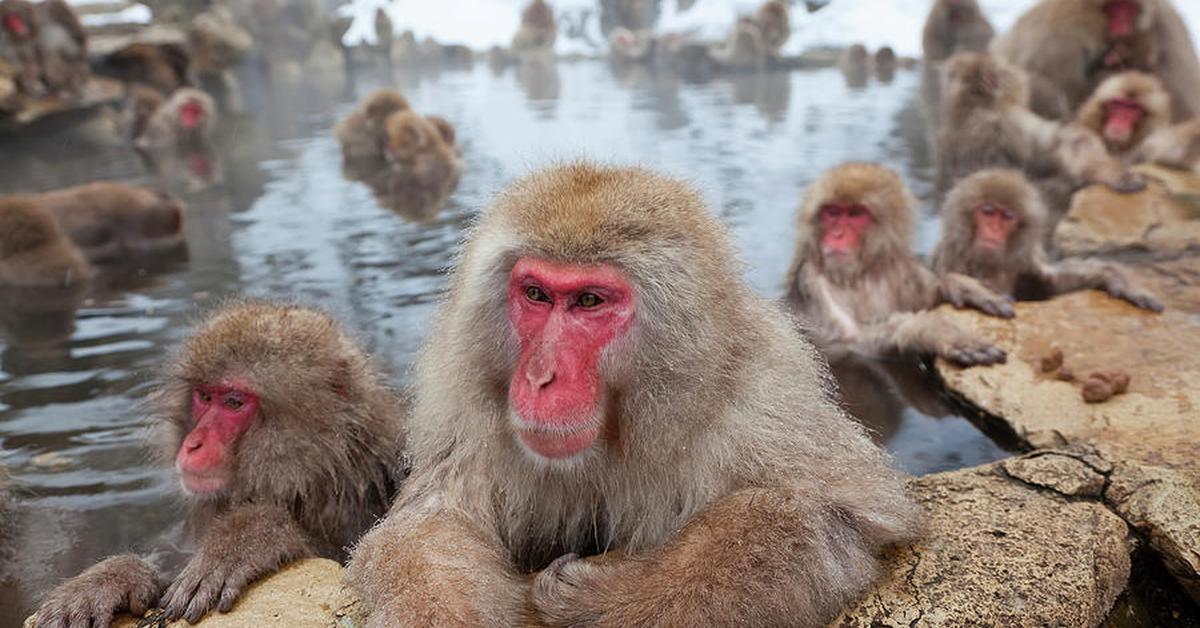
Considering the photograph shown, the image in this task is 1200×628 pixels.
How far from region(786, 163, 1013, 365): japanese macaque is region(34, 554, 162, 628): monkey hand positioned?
12.0ft

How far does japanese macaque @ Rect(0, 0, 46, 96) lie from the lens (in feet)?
42.4

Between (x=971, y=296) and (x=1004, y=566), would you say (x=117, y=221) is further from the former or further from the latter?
(x=1004, y=566)

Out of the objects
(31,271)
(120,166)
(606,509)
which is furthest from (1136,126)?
(120,166)

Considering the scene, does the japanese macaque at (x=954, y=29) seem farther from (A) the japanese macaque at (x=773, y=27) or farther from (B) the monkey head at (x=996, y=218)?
(B) the monkey head at (x=996, y=218)

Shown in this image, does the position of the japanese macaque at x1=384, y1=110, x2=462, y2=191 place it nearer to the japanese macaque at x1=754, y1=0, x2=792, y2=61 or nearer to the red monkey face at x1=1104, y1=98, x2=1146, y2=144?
the red monkey face at x1=1104, y1=98, x2=1146, y2=144

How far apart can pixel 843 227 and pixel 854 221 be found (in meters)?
0.07

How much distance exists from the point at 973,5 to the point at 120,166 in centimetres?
1301

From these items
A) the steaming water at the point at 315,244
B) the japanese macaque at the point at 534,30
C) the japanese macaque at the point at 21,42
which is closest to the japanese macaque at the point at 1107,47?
the steaming water at the point at 315,244

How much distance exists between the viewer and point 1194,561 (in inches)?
106

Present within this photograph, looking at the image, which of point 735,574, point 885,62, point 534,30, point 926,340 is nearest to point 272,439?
point 735,574

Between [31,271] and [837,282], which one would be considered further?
[31,271]

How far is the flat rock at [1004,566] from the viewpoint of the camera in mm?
2404

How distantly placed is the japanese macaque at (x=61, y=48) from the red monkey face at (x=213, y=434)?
12194 millimetres

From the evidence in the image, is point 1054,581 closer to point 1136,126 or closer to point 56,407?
point 56,407
